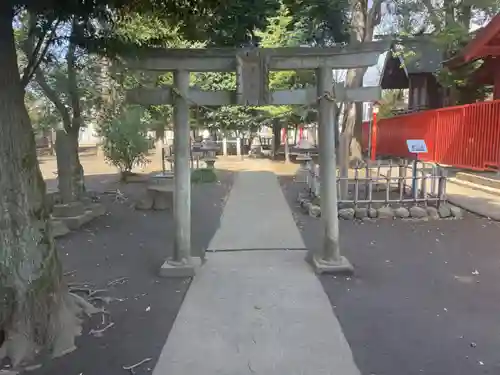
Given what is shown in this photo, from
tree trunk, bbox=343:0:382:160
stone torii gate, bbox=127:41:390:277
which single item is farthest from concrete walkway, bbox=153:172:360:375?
tree trunk, bbox=343:0:382:160

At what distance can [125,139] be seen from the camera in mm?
15086

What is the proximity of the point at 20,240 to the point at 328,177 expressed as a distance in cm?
356

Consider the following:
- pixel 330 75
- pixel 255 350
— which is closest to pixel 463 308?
pixel 255 350

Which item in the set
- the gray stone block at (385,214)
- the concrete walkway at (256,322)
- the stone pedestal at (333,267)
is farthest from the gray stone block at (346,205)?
the stone pedestal at (333,267)

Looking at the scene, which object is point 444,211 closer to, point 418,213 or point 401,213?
point 418,213

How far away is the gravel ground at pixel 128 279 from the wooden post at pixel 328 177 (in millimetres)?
1712

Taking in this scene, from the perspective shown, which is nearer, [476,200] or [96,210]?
[96,210]

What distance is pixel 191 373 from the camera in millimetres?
3430

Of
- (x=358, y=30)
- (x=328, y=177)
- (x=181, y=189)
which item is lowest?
(x=181, y=189)

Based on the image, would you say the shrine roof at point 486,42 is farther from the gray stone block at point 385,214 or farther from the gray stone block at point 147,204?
the gray stone block at point 147,204

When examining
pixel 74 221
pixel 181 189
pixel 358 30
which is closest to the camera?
pixel 181 189

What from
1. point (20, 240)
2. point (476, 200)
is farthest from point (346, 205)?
point (20, 240)

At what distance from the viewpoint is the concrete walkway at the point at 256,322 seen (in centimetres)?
355

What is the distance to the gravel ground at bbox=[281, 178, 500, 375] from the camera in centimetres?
366
